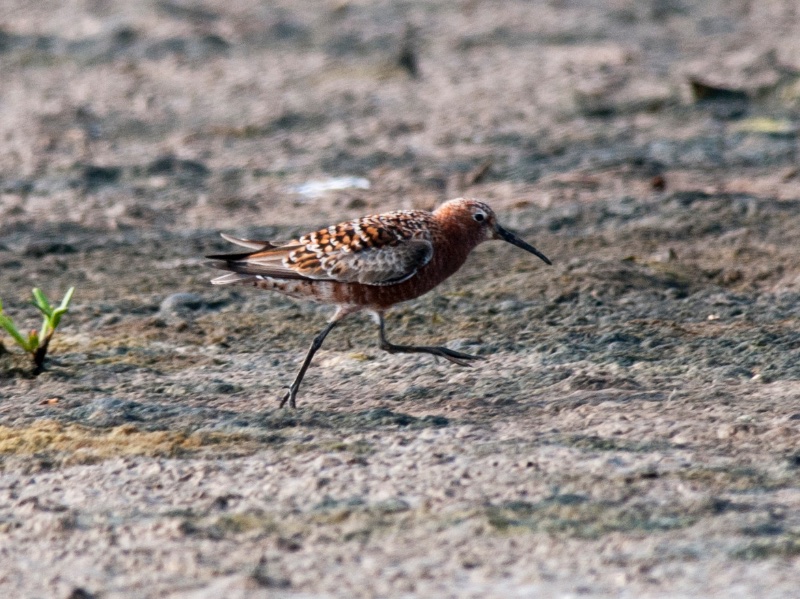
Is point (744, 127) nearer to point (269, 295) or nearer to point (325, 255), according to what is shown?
point (269, 295)

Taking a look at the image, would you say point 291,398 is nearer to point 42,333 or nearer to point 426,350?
point 426,350

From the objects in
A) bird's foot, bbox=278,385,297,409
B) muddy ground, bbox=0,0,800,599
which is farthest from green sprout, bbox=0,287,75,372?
bird's foot, bbox=278,385,297,409

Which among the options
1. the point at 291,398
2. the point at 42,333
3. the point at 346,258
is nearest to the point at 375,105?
the point at 346,258

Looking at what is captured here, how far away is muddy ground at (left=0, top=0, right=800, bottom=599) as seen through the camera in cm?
455

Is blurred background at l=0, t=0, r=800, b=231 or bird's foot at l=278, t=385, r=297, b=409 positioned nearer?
bird's foot at l=278, t=385, r=297, b=409

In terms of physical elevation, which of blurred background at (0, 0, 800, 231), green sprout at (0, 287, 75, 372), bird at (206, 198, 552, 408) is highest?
bird at (206, 198, 552, 408)

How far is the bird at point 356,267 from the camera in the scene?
6.09 metres

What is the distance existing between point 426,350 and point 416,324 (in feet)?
2.89

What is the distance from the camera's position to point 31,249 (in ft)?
27.6

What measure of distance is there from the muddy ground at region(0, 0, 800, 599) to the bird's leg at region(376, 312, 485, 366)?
0.12 metres

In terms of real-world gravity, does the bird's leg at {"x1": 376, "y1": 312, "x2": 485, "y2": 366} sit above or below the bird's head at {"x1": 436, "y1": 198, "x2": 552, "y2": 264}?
below

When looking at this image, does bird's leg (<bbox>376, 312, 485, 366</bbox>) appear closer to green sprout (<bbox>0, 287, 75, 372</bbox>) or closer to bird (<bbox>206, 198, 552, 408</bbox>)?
bird (<bbox>206, 198, 552, 408</bbox>)

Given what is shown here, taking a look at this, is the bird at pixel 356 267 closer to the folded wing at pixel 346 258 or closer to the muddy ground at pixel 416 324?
the folded wing at pixel 346 258

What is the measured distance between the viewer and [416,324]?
7059mm
